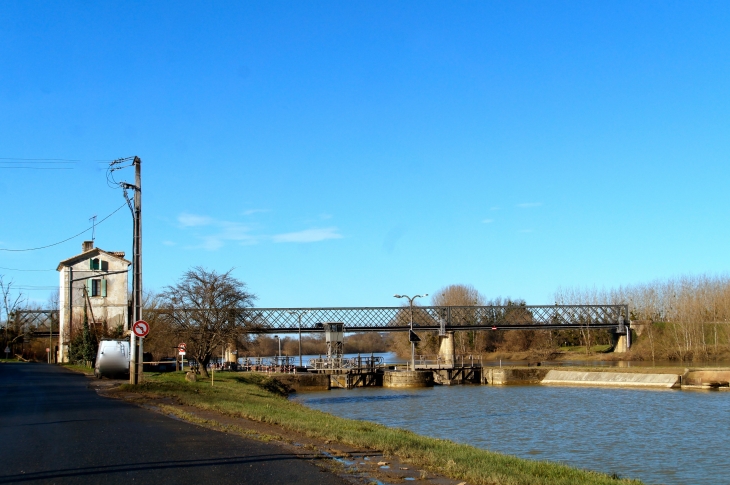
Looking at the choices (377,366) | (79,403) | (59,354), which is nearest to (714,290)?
(377,366)

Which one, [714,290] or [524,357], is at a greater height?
[714,290]

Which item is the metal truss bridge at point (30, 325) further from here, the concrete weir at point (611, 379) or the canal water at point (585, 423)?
the concrete weir at point (611, 379)

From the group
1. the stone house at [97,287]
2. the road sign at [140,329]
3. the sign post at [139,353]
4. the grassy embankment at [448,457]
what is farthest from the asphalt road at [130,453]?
the stone house at [97,287]

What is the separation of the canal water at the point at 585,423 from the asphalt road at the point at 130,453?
9913 mm

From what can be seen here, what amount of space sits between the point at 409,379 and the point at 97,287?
3726 cm

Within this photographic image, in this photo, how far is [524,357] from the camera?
111500mm

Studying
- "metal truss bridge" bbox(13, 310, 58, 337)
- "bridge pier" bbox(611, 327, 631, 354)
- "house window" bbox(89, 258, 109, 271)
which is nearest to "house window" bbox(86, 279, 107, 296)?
"house window" bbox(89, 258, 109, 271)

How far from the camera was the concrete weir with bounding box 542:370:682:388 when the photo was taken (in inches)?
1953

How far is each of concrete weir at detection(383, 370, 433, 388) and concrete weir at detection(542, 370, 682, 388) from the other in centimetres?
1042

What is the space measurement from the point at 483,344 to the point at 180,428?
360 feet

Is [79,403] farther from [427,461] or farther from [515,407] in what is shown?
[515,407]

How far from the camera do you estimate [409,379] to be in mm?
61094

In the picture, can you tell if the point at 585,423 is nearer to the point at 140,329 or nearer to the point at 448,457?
the point at 448,457

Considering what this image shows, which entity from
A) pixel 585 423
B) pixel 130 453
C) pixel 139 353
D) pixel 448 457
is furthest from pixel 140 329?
pixel 585 423
